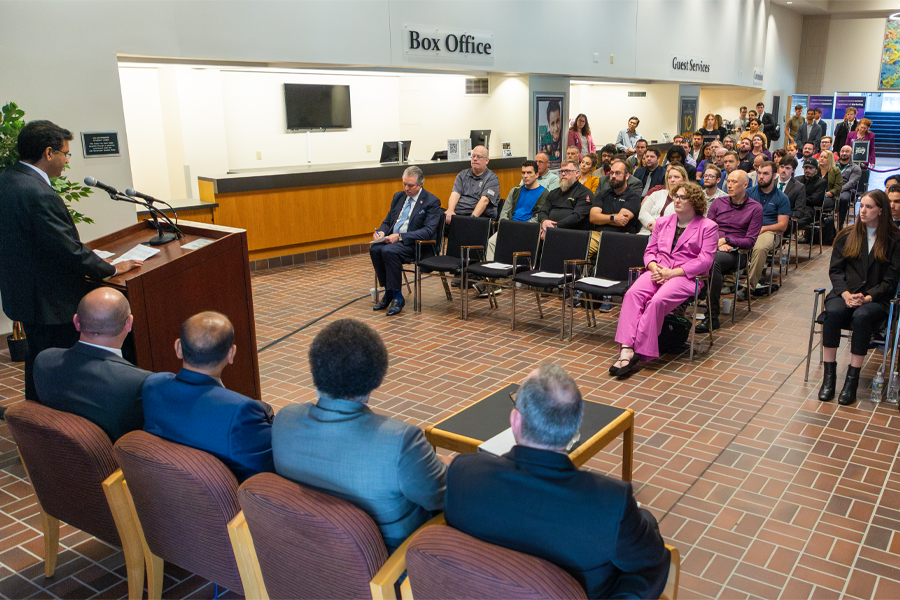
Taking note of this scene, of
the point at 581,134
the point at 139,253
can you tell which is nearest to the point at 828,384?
the point at 139,253

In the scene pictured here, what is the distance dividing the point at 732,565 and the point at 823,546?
1.53ft

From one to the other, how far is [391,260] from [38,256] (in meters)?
3.58

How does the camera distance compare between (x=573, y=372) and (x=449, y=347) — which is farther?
(x=449, y=347)

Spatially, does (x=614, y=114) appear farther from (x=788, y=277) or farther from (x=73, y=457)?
(x=73, y=457)

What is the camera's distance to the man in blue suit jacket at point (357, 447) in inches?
75.9

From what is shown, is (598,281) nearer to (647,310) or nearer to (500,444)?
(647,310)

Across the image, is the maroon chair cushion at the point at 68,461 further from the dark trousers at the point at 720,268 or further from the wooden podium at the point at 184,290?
the dark trousers at the point at 720,268

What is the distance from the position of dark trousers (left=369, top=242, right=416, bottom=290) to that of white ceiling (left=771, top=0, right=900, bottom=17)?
1838 cm

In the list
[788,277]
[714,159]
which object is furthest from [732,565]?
[714,159]

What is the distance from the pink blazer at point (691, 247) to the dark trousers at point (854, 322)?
0.93m

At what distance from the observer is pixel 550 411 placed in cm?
176

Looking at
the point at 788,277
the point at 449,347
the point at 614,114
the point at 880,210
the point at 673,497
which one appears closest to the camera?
the point at 673,497

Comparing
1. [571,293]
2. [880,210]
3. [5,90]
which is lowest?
[571,293]

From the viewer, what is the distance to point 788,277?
7.96 meters
